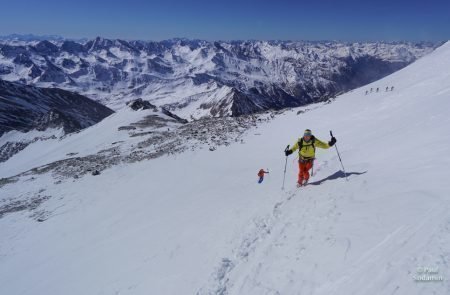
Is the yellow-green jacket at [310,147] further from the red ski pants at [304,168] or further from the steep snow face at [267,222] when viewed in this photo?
the steep snow face at [267,222]

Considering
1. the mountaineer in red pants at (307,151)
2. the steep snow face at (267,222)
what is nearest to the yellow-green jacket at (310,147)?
the mountaineer in red pants at (307,151)

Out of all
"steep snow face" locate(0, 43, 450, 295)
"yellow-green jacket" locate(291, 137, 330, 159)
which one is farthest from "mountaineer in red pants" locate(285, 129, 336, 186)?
"steep snow face" locate(0, 43, 450, 295)

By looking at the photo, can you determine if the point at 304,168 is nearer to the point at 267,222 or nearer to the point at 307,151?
the point at 307,151

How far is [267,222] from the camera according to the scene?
1340 cm

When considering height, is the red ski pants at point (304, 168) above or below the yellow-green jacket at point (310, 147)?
below

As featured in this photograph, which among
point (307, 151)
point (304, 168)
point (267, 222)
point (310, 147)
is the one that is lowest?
point (267, 222)

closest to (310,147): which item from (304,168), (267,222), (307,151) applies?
(307,151)

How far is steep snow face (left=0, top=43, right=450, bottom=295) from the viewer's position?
8.73 m

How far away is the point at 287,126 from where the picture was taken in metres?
34.9

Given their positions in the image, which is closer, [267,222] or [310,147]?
[267,222]

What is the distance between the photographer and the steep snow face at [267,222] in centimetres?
873

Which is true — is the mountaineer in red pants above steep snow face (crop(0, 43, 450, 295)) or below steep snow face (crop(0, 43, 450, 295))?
above

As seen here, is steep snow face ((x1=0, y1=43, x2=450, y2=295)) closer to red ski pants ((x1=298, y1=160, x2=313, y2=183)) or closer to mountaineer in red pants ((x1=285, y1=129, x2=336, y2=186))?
red ski pants ((x1=298, y1=160, x2=313, y2=183))

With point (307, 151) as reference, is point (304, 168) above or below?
below
